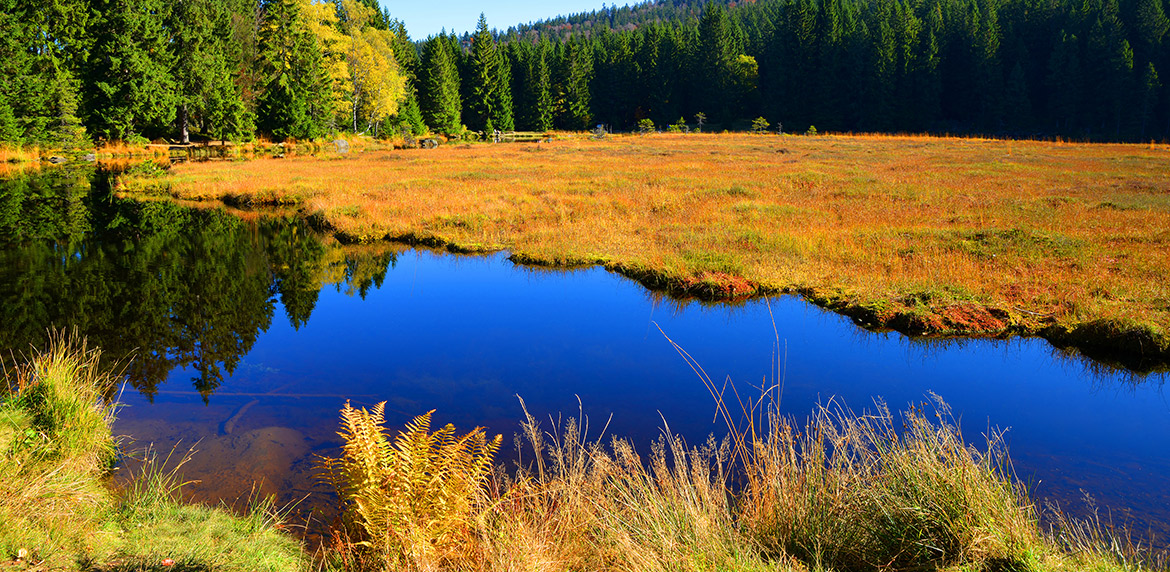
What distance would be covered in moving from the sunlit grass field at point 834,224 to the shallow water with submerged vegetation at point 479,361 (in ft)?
2.54

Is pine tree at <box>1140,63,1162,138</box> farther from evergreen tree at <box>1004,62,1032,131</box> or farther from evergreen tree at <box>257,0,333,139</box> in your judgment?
evergreen tree at <box>257,0,333,139</box>

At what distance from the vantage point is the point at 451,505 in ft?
15.4

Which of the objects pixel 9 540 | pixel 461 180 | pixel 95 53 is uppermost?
pixel 95 53

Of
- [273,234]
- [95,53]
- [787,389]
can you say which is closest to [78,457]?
[787,389]

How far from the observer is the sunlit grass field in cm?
1096

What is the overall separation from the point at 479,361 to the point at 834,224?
36.4 ft

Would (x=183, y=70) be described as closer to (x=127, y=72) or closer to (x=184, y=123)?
(x=184, y=123)

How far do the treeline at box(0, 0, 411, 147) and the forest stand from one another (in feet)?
0.43

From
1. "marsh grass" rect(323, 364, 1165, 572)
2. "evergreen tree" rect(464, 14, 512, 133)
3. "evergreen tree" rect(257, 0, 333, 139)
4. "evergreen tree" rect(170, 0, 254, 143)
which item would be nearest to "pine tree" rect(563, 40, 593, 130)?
"evergreen tree" rect(464, 14, 512, 133)

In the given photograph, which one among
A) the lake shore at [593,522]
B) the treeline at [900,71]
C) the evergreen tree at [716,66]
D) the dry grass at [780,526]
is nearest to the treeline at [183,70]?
the treeline at [900,71]

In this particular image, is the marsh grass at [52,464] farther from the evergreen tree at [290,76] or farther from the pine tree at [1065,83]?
the pine tree at [1065,83]

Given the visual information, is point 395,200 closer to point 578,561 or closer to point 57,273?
point 57,273

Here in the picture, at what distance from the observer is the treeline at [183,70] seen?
4172 centimetres

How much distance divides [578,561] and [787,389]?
5.06m
